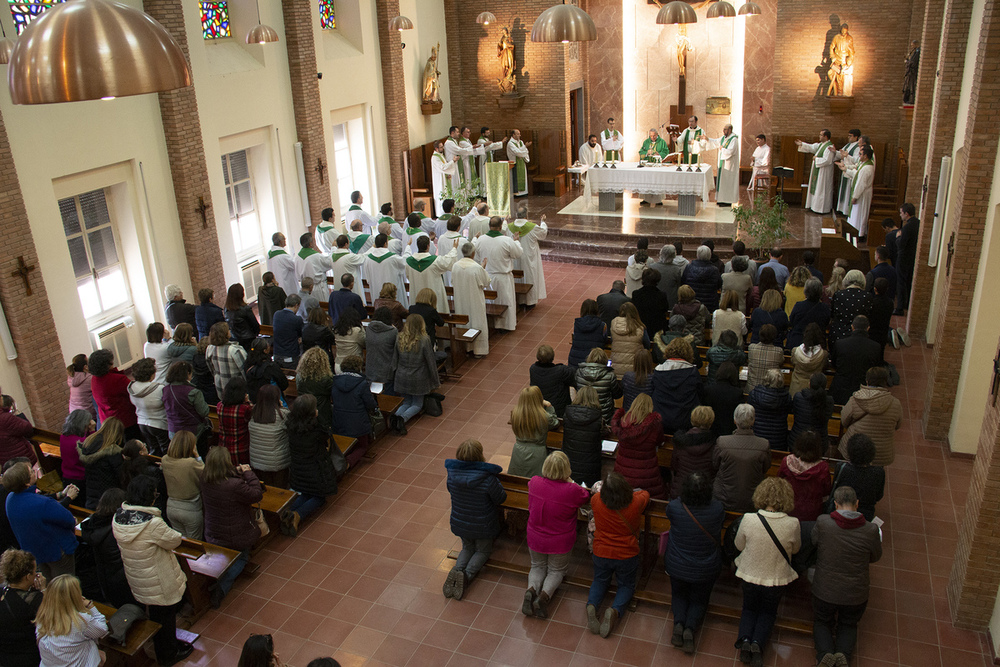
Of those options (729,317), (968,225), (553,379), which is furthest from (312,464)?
(968,225)

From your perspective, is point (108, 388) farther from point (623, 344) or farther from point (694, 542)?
point (694, 542)

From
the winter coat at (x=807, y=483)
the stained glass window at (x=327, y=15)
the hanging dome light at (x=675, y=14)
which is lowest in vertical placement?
the winter coat at (x=807, y=483)

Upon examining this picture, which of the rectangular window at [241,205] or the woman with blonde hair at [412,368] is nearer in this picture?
the woman with blonde hair at [412,368]

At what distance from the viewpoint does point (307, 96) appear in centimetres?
1405

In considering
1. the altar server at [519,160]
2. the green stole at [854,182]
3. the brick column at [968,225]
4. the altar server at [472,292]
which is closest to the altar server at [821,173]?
the green stole at [854,182]

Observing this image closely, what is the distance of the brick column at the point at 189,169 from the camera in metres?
11.0

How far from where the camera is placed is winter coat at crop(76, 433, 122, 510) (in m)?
6.30

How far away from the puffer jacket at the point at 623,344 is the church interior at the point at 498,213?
1.01 metres

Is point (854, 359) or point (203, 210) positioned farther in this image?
point (203, 210)

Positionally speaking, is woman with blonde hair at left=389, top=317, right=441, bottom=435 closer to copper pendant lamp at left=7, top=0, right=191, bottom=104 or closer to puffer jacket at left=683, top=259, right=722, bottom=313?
puffer jacket at left=683, top=259, right=722, bottom=313

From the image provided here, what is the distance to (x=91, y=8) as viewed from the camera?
2793mm

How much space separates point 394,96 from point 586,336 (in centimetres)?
1008

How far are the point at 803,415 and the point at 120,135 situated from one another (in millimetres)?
8861

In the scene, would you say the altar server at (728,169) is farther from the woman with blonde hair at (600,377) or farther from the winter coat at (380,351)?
the woman with blonde hair at (600,377)
